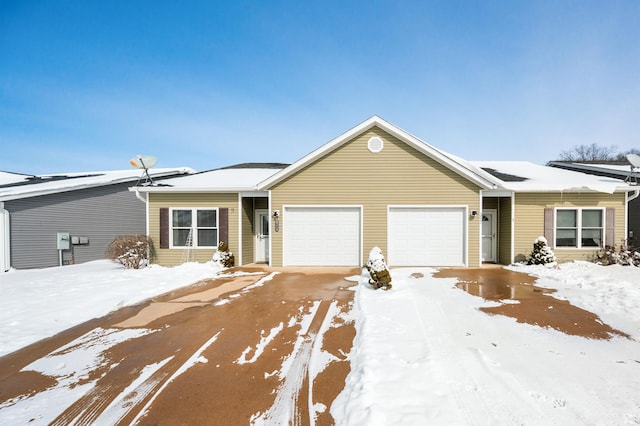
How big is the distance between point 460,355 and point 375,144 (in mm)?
7971

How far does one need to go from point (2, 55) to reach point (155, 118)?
6026 mm

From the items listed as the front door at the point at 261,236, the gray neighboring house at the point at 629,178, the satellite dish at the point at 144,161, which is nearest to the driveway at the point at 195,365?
the front door at the point at 261,236

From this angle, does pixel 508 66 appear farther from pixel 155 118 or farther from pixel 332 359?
pixel 155 118

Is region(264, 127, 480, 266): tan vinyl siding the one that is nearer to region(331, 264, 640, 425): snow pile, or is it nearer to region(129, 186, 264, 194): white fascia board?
region(129, 186, 264, 194): white fascia board

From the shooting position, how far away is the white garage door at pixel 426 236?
33.6ft

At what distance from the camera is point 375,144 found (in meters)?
10.4

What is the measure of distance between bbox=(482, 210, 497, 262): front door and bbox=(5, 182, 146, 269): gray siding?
56.1ft

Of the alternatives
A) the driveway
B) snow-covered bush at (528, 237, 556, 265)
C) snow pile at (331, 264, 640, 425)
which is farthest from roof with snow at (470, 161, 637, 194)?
the driveway

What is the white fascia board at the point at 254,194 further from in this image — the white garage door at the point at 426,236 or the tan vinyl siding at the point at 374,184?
the white garage door at the point at 426,236

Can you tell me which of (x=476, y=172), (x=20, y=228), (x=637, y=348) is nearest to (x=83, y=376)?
(x=637, y=348)

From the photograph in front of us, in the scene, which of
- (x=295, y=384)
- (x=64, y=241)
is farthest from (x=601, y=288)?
(x=64, y=241)

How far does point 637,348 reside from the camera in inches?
149

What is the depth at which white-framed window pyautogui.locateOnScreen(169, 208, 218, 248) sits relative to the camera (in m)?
11.2

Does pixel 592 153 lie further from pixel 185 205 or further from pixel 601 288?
pixel 185 205
